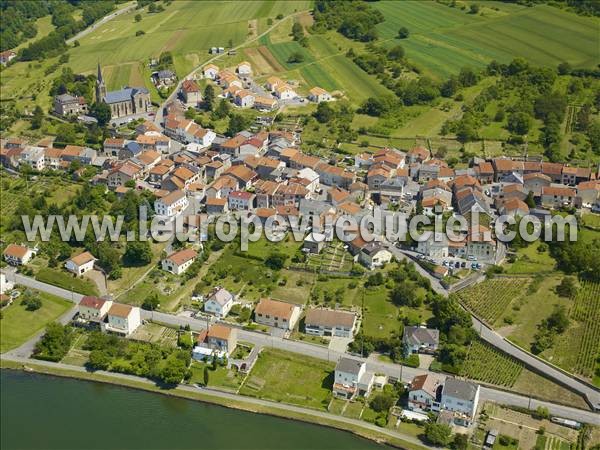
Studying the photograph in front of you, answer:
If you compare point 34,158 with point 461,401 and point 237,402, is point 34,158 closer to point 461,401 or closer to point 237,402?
point 237,402

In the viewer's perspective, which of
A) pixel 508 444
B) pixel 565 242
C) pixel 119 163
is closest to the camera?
pixel 508 444

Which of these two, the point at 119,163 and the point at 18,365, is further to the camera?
the point at 119,163

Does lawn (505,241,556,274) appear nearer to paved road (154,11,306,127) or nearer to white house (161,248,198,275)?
white house (161,248,198,275)

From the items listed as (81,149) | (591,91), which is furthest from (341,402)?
(591,91)

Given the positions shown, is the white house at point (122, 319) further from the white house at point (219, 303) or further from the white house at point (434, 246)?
the white house at point (434, 246)

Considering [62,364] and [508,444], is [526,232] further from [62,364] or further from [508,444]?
[62,364]

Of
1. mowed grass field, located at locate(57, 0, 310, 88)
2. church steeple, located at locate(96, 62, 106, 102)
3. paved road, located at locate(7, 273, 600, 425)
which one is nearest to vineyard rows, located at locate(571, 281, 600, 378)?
paved road, located at locate(7, 273, 600, 425)
